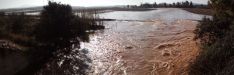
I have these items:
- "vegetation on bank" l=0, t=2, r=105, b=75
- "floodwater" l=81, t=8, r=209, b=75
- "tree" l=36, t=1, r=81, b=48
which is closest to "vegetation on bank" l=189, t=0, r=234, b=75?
"floodwater" l=81, t=8, r=209, b=75

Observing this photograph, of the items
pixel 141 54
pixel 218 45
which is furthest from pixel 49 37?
pixel 218 45

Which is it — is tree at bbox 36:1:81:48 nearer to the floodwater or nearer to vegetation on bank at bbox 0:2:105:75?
vegetation on bank at bbox 0:2:105:75

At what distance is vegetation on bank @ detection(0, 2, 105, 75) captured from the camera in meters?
19.4

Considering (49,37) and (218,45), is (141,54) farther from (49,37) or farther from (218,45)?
(218,45)

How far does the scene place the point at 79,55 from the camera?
73.7 ft

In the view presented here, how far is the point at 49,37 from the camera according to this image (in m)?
21.6

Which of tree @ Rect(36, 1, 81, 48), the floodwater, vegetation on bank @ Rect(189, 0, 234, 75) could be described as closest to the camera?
vegetation on bank @ Rect(189, 0, 234, 75)

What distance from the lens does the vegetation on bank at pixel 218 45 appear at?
13.0 metres

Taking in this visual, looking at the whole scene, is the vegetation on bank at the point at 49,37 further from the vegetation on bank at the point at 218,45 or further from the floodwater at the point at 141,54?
the vegetation on bank at the point at 218,45

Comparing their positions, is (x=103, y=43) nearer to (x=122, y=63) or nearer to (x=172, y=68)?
(x=122, y=63)

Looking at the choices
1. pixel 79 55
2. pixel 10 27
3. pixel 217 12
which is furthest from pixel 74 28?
pixel 217 12

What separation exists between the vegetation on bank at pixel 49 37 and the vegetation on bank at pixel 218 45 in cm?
693

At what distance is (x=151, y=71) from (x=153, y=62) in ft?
6.90

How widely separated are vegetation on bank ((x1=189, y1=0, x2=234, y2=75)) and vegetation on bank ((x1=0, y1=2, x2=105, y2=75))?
6.93 m
